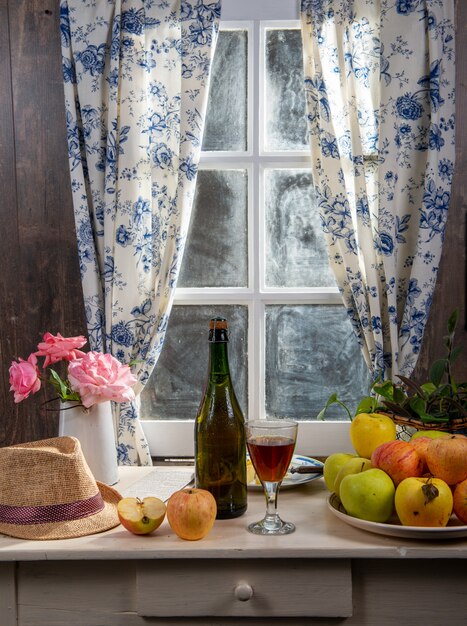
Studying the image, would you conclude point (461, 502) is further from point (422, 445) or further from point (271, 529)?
point (271, 529)

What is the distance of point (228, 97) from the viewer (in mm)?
2209

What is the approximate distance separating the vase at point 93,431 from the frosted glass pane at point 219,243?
0.82 metres

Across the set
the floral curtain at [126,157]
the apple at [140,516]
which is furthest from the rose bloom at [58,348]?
the floral curtain at [126,157]

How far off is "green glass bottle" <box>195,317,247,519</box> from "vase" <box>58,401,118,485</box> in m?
0.28

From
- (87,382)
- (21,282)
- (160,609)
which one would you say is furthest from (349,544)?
(21,282)

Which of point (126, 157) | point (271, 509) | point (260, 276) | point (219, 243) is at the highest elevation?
point (126, 157)

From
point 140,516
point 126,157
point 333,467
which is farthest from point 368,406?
point 126,157

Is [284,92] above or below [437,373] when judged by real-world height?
above

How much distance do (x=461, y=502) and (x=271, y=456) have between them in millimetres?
336

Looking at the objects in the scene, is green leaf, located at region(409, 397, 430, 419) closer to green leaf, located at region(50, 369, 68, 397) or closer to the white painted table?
the white painted table

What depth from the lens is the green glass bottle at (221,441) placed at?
130 centimetres

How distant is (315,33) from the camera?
2.06 m

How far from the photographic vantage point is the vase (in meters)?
1.47

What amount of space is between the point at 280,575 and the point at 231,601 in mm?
97
